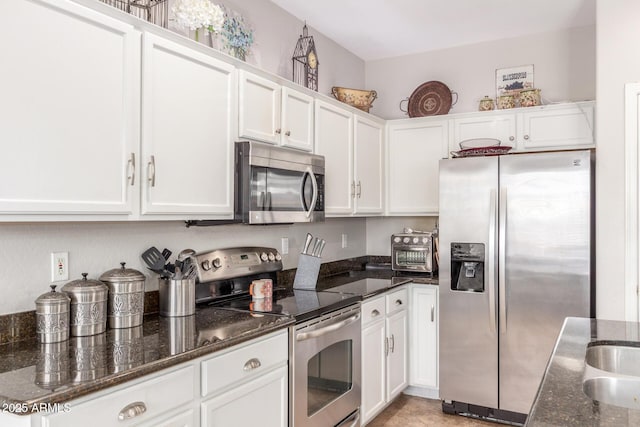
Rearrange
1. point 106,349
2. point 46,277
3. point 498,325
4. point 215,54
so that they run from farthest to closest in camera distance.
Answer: point 498,325 < point 215,54 < point 46,277 < point 106,349

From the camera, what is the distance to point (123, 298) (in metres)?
1.94

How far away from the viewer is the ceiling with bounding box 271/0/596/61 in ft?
10.7

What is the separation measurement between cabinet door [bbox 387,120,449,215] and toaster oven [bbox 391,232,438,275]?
25 centimetres

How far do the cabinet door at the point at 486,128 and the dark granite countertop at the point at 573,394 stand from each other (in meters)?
2.15

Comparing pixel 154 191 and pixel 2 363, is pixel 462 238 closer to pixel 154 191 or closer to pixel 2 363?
pixel 154 191

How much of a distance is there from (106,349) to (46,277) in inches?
18.3

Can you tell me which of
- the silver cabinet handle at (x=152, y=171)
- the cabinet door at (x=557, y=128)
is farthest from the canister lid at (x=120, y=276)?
the cabinet door at (x=557, y=128)

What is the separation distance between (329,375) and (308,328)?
39cm

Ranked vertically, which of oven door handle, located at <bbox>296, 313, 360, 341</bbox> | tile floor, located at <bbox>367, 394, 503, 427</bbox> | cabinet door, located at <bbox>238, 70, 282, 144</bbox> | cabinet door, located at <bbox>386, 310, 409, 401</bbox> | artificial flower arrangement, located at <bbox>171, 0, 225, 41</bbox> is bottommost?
tile floor, located at <bbox>367, 394, 503, 427</bbox>

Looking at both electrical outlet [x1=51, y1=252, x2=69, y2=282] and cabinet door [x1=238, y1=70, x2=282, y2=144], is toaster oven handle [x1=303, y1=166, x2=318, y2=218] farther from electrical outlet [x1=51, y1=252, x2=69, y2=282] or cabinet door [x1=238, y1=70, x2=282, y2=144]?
electrical outlet [x1=51, y1=252, x2=69, y2=282]

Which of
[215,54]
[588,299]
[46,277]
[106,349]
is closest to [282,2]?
[215,54]

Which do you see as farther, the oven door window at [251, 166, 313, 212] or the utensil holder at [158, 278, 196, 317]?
the oven door window at [251, 166, 313, 212]

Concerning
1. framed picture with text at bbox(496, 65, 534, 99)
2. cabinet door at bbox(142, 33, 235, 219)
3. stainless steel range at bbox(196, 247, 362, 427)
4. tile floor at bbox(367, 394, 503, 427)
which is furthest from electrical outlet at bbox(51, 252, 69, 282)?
framed picture with text at bbox(496, 65, 534, 99)

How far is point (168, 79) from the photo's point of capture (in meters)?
2.04
